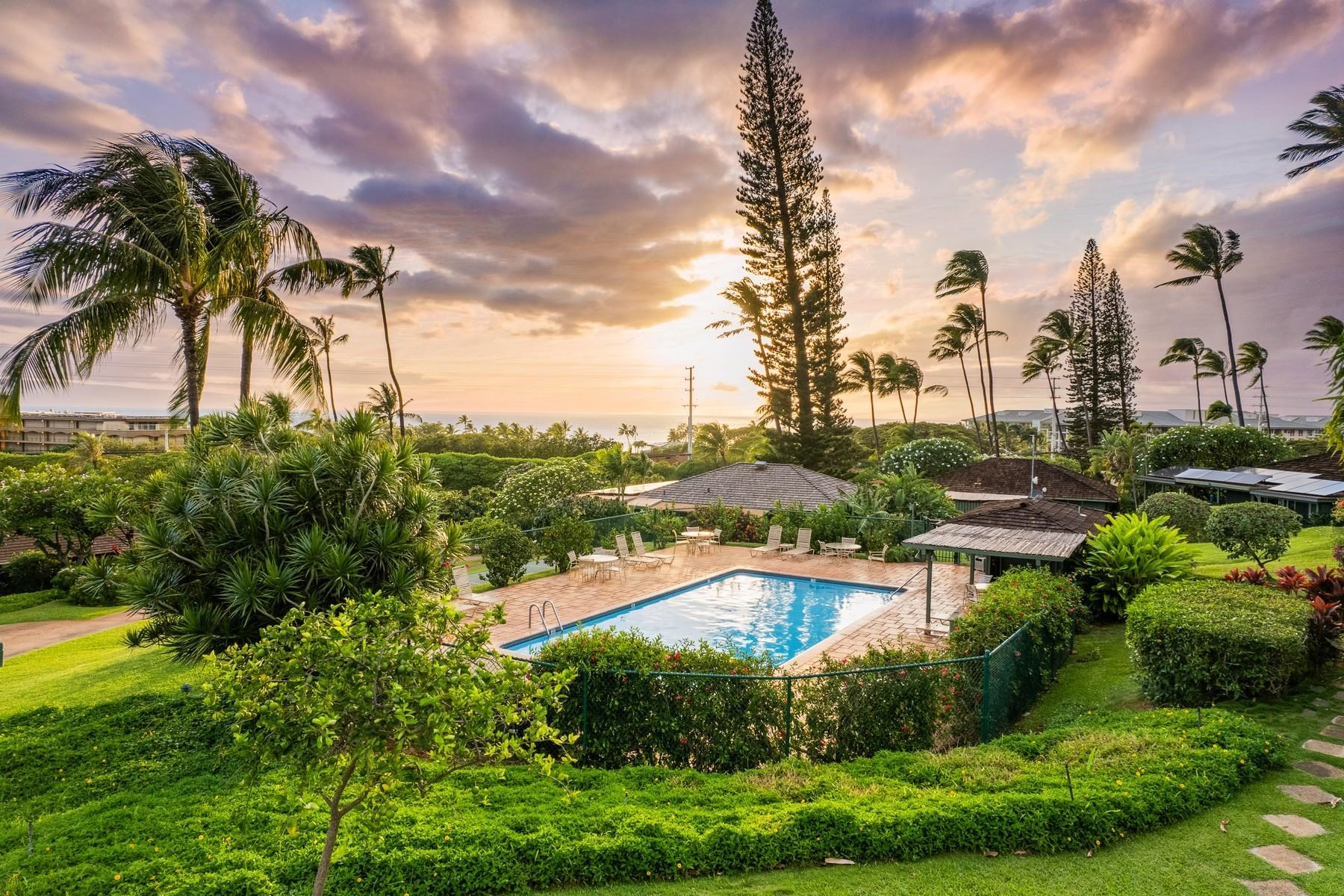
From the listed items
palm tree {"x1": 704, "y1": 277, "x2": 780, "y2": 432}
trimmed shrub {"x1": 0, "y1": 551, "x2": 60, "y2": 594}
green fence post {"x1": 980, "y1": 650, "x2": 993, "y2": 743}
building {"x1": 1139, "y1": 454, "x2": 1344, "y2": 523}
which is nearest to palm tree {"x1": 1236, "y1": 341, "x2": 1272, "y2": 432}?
building {"x1": 1139, "y1": 454, "x2": 1344, "y2": 523}

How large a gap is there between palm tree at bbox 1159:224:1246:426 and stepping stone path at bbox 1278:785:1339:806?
34.8m

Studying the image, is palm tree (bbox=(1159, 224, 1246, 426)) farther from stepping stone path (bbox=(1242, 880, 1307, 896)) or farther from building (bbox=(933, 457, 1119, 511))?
stepping stone path (bbox=(1242, 880, 1307, 896))

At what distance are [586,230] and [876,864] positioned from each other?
772 inches

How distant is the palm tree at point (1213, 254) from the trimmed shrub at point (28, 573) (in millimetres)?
45858

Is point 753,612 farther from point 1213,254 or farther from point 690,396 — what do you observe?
point 690,396

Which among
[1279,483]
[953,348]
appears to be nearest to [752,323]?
[953,348]

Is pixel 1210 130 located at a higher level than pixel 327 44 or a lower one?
lower

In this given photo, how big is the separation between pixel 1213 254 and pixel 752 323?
2276cm

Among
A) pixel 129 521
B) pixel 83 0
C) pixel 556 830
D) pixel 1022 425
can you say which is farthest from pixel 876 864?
pixel 1022 425

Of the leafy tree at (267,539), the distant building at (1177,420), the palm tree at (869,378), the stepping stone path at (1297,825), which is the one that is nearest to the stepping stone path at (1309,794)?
the stepping stone path at (1297,825)

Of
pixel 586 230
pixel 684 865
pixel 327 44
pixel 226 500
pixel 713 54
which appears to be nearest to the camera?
pixel 684 865

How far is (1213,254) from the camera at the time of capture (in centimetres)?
3091

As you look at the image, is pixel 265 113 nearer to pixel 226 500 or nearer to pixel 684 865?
pixel 226 500

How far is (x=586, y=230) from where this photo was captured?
20.5 m
